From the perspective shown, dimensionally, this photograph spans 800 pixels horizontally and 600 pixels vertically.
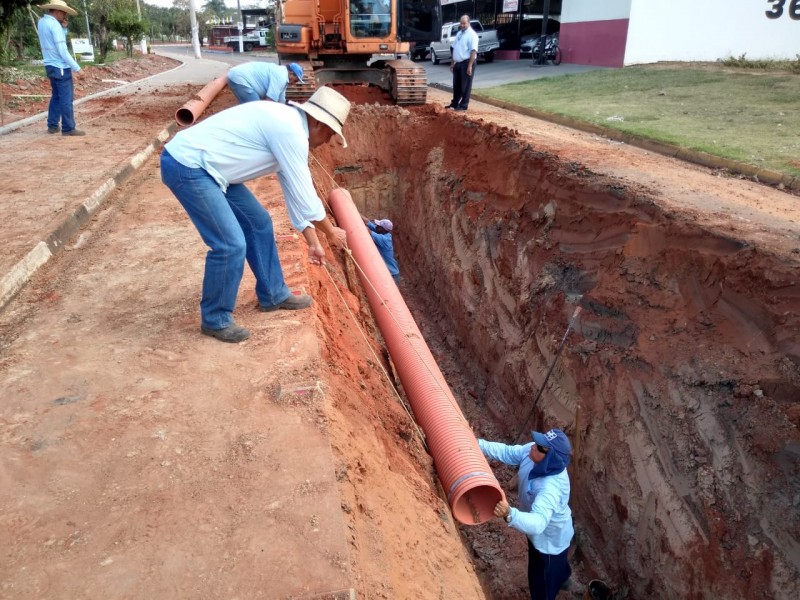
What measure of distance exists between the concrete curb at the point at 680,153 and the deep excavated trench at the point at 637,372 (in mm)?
2308

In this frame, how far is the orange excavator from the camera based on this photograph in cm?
1232

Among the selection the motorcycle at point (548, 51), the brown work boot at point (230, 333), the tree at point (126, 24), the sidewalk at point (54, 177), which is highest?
→ the tree at point (126, 24)

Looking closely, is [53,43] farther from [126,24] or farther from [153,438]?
[126,24]

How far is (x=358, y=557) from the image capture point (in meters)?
2.52

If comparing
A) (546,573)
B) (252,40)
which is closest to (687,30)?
(546,573)

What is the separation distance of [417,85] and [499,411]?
327 inches

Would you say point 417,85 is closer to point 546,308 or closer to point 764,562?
point 546,308

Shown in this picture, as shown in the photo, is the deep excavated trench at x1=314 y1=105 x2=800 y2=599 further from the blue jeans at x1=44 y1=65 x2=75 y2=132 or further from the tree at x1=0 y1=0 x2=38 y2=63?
the tree at x1=0 y1=0 x2=38 y2=63

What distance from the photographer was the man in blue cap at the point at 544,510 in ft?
13.5

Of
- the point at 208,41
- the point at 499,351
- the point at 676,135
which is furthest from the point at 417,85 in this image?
the point at 208,41

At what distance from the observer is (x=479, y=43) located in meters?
25.7

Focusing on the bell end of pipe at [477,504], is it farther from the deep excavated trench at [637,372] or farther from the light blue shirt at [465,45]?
the light blue shirt at [465,45]

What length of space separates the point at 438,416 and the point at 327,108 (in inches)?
94.9

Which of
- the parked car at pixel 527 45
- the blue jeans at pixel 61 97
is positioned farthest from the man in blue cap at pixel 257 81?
the parked car at pixel 527 45
